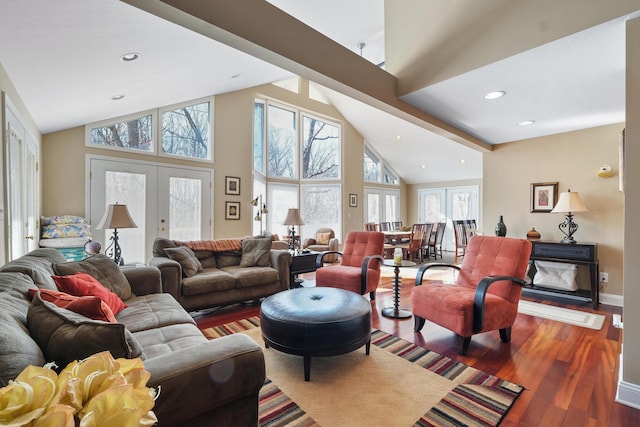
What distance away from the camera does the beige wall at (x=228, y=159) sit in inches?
176

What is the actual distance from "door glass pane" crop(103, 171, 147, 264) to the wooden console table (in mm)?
6142

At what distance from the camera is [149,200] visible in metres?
5.29

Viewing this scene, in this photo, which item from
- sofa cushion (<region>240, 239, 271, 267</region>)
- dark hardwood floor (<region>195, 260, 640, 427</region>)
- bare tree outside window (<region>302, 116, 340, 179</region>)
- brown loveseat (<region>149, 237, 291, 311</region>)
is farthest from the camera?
bare tree outside window (<region>302, 116, 340, 179</region>)

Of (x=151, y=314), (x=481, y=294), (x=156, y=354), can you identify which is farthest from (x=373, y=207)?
(x=156, y=354)

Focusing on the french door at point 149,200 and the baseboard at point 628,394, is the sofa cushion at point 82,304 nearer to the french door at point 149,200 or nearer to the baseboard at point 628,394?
the baseboard at point 628,394

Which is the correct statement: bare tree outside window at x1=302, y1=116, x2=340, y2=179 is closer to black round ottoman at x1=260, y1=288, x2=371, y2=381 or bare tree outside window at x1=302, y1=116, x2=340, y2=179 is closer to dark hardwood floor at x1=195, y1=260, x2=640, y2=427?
dark hardwood floor at x1=195, y1=260, x2=640, y2=427

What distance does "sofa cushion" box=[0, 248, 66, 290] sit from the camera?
1697 millimetres

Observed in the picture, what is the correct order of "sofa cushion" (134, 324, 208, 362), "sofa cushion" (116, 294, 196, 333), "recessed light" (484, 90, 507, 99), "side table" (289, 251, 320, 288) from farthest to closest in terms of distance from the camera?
1. "side table" (289, 251, 320, 288)
2. "recessed light" (484, 90, 507, 99)
3. "sofa cushion" (116, 294, 196, 333)
4. "sofa cushion" (134, 324, 208, 362)

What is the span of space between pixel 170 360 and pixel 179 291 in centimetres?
225

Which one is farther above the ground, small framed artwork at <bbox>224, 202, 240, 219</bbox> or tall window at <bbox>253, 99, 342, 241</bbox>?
tall window at <bbox>253, 99, 342, 241</bbox>

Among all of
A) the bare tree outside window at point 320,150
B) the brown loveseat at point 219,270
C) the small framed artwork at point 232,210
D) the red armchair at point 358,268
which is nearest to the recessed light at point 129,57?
the brown loveseat at point 219,270

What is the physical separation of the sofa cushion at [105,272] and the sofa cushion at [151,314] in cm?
12

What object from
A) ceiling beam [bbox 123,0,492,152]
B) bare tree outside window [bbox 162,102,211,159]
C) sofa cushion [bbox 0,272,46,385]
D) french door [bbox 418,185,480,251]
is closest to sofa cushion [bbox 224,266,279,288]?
sofa cushion [bbox 0,272,46,385]

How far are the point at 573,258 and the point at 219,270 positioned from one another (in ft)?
14.8
